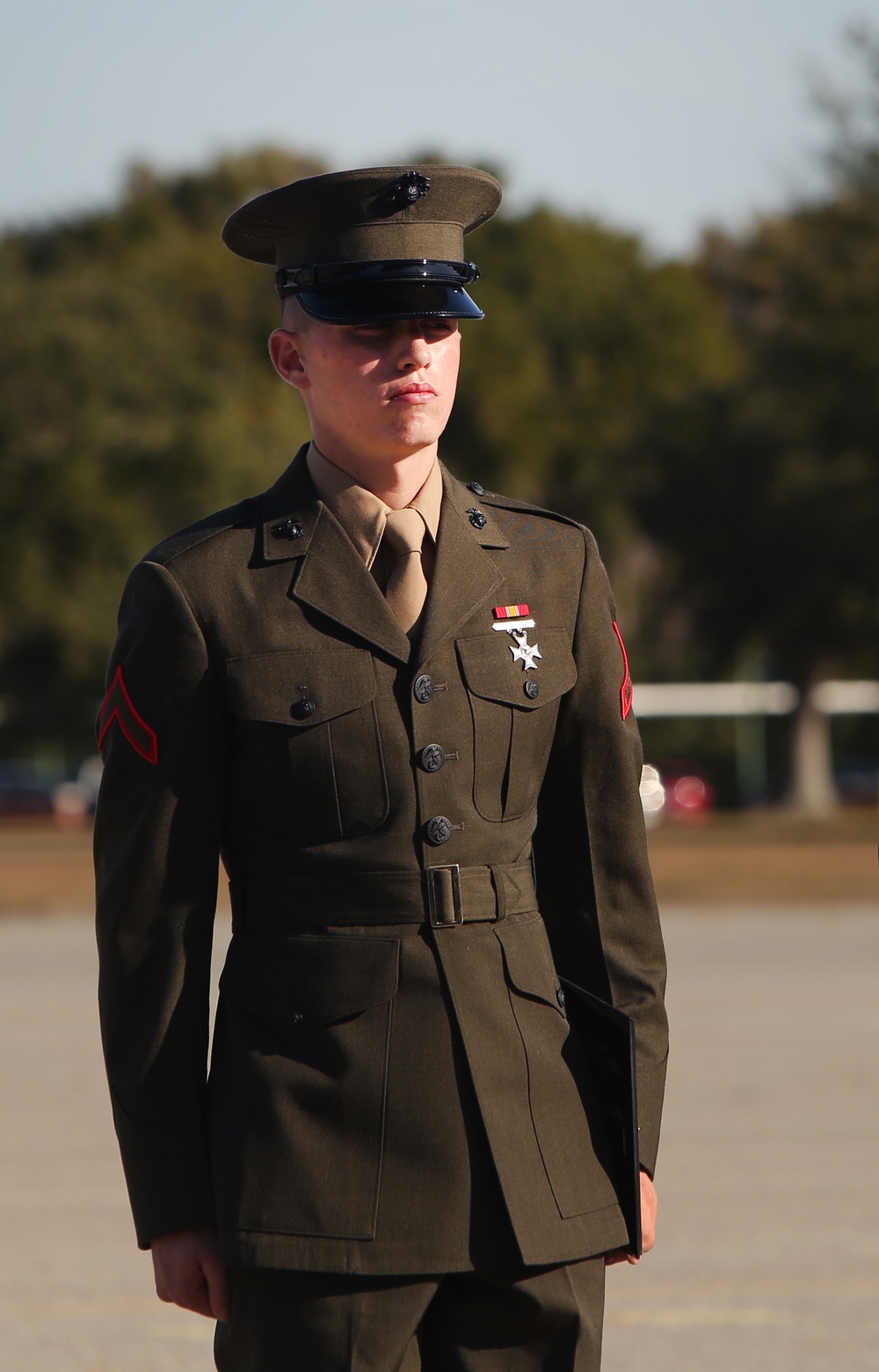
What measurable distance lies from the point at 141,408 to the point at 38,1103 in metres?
25.5

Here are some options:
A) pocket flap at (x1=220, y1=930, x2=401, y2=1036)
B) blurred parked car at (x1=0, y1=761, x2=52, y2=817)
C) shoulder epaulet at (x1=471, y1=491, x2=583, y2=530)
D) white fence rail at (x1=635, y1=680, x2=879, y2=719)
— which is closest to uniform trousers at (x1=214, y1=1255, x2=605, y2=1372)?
pocket flap at (x1=220, y1=930, x2=401, y2=1036)

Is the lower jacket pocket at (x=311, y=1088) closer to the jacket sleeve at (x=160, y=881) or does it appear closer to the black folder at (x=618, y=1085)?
the jacket sleeve at (x=160, y=881)

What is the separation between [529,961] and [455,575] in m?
0.54

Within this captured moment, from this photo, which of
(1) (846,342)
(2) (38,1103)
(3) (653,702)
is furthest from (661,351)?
(2) (38,1103)

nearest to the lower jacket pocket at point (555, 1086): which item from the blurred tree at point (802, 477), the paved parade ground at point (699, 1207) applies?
the paved parade ground at point (699, 1207)

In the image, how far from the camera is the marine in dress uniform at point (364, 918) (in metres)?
2.55

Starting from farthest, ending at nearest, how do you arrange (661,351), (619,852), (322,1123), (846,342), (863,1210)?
(661,351), (846,342), (863,1210), (619,852), (322,1123)

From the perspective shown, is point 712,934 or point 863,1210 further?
point 712,934

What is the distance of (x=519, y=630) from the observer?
9.08 feet

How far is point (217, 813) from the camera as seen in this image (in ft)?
8.74

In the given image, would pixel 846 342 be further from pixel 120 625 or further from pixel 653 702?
pixel 120 625

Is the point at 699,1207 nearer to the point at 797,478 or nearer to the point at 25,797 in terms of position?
the point at 797,478

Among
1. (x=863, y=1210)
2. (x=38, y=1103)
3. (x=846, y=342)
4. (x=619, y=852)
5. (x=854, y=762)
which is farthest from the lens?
(x=854, y=762)

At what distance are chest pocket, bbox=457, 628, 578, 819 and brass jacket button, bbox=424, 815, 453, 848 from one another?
72mm
